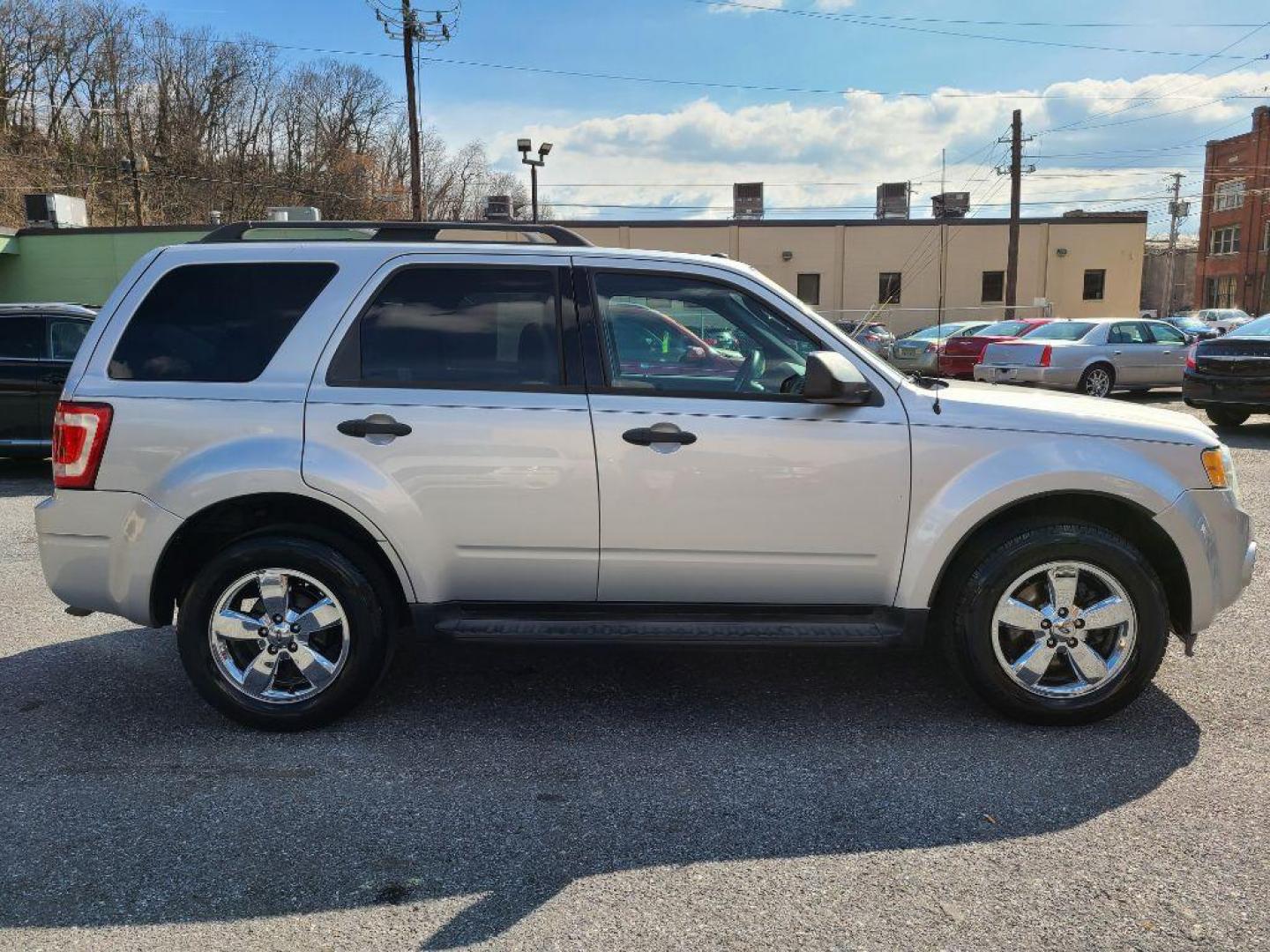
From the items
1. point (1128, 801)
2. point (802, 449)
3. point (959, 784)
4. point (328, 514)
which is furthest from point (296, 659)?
point (1128, 801)

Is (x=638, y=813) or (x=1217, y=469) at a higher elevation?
(x=1217, y=469)

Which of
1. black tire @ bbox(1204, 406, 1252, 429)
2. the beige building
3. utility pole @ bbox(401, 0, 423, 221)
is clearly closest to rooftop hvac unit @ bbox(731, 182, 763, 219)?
the beige building

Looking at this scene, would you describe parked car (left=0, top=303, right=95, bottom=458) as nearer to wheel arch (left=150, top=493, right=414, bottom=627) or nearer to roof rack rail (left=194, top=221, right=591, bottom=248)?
roof rack rail (left=194, top=221, right=591, bottom=248)

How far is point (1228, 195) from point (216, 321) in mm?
74068

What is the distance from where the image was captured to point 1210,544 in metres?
3.91

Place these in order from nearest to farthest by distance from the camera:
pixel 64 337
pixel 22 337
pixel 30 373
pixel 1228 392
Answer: pixel 30 373 → pixel 22 337 → pixel 64 337 → pixel 1228 392

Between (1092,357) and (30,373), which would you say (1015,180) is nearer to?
(1092,357)

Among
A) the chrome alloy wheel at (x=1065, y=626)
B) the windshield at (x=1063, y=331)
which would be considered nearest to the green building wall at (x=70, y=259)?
the windshield at (x=1063, y=331)

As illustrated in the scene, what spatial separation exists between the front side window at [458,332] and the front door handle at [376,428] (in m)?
0.17

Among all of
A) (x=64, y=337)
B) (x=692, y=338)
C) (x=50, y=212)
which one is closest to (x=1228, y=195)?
(x=50, y=212)

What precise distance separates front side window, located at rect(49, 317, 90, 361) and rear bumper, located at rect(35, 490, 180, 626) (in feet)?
23.1

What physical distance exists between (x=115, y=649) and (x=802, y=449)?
12.0ft

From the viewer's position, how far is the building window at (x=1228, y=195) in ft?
205

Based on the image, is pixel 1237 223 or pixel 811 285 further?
pixel 1237 223
